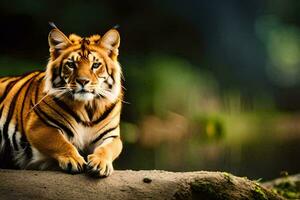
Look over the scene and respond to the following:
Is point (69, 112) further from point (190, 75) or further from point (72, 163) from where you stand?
point (190, 75)

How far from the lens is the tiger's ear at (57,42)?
3672 millimetres

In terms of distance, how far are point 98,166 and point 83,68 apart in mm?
529

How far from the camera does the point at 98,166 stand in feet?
11.2

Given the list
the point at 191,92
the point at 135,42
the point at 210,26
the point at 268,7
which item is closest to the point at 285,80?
the point at 268,7

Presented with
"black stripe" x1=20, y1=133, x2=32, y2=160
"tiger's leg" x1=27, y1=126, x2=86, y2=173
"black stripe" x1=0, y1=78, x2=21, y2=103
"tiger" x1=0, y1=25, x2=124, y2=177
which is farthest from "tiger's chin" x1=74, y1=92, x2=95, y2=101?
"black stripe" x1=0, y1=78, x2=21, y2=103

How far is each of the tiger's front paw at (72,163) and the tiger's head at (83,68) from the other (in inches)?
12.9

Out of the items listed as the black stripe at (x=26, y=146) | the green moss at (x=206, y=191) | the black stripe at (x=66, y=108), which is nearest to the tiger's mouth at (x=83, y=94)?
the black stripe at (x=66, y=108)

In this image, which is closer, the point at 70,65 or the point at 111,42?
the point at 70,65

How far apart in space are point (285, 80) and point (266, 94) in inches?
68.7

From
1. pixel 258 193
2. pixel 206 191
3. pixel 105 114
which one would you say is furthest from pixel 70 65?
pixel 258 193

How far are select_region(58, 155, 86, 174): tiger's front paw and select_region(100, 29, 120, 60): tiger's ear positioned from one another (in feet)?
2.09

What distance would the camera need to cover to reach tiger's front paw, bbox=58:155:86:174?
11.2ft

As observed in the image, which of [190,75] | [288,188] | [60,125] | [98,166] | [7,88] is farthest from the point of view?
[190,75]

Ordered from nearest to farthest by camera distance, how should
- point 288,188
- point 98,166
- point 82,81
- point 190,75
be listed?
1. point 98,166
2. point 82,81
3. point 288,188
4. point 190,75
